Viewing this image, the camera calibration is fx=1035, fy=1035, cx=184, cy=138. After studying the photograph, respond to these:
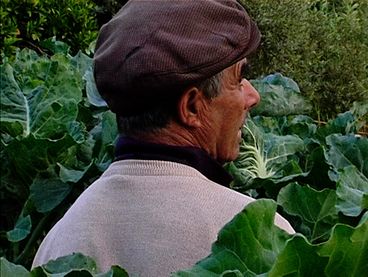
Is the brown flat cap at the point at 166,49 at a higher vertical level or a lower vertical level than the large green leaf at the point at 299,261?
lower

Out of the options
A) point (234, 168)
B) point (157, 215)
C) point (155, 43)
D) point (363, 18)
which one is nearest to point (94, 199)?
point (157, 215)

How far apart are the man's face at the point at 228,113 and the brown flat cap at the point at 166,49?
0.08 m

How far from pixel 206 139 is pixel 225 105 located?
98 millimetres

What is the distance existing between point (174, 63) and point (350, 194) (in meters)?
0.79

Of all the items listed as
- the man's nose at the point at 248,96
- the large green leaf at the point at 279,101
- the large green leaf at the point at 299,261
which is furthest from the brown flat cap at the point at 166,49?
the large green leaf at the point at 279,101

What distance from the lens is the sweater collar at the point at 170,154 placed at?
2.46 meters

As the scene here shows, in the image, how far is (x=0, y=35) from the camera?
7.20 metres

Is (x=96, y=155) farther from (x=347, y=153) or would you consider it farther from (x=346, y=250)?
(x=346, y=250)

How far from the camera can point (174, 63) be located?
7.93 ft

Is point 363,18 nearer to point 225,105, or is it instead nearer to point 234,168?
point 234,168

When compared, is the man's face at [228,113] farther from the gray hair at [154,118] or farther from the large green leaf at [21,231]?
the large green leaf at [21,231]

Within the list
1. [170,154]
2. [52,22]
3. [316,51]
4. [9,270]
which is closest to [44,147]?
[170,154]

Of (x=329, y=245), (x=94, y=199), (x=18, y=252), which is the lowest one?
(x=18, y=252)

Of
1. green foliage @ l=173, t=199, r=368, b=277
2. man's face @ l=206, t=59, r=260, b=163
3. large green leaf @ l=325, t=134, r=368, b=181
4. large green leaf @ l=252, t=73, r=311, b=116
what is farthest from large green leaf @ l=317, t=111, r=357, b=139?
green foliage @ l=173, t=199, r=368, b=277
